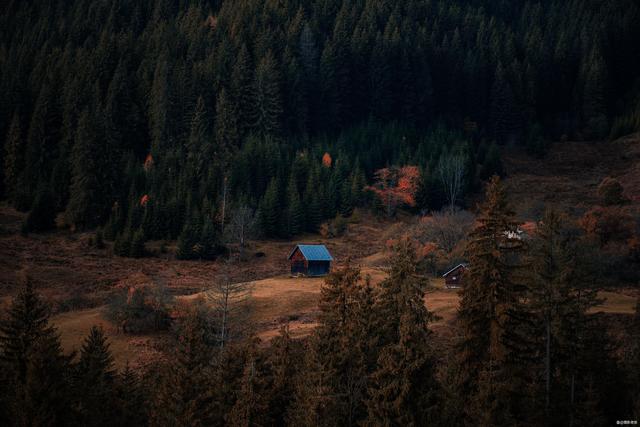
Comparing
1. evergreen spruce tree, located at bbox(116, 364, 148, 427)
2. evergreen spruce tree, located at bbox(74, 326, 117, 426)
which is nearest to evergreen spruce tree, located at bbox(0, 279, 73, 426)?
evergreen spruce tree, located at bbox(74, 326, 117, 426)

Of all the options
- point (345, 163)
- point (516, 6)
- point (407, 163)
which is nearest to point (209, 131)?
point (345, 163)

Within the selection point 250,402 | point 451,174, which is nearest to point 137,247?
point 451,174

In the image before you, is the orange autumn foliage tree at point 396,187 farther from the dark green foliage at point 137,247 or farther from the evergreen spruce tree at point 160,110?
the evergreen spruce tree at point 160,110

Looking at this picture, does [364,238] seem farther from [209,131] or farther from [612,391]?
[612,391]

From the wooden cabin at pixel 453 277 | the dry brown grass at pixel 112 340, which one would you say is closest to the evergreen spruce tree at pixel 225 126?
the dry brown grass at pixel 112 340

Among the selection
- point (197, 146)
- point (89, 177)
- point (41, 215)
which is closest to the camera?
point (41, 215)

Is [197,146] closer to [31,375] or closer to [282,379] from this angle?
[282,379]
